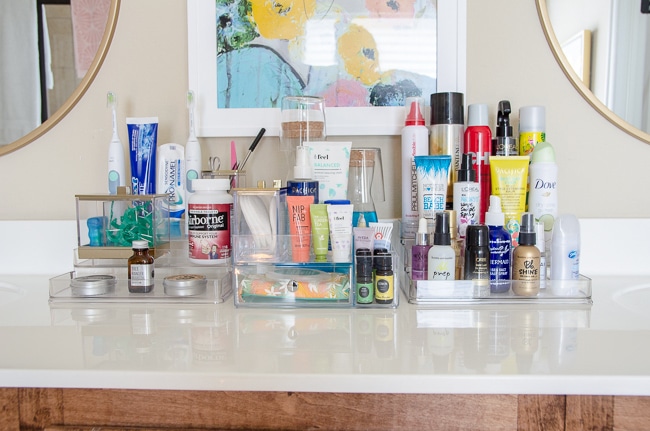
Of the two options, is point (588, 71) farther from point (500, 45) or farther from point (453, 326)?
point (453, 326)

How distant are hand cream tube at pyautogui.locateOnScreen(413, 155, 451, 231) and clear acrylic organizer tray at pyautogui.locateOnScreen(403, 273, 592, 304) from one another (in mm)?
132

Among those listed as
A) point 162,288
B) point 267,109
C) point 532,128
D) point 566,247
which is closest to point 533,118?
point 532,128

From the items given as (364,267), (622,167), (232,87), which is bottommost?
(364,267)

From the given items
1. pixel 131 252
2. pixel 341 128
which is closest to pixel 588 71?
pixel 341 128

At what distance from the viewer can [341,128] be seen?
1.08 metres

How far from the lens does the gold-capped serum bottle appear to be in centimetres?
85

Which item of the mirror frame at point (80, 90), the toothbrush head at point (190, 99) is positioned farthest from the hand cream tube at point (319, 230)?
the mirror frame at point (80, 90)

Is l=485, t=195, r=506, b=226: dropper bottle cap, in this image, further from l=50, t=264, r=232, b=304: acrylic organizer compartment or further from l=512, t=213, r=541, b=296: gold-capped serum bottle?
l=50, t=264, r=232, b=304: acrylic organizer compartment

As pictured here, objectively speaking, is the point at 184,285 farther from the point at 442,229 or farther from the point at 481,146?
the point at 481,146

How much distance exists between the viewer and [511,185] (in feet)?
3.03

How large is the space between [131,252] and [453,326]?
545 mm

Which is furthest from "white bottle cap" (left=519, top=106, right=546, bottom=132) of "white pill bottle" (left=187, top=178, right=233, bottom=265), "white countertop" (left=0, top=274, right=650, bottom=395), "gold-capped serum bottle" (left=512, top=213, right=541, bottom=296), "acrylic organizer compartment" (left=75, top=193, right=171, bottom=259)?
"acrylic organizer compartment" (left=75, top=193, right=171, bottom=259)

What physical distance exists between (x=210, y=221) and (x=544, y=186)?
0.54 m

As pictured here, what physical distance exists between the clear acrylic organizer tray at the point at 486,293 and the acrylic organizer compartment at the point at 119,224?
44 cm
